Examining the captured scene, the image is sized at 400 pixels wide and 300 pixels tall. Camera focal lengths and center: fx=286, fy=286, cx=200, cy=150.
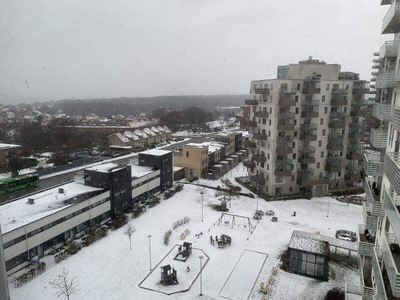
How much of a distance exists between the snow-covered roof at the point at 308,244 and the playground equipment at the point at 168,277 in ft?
17.9

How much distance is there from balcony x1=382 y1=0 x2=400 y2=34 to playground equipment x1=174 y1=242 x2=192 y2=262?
11766 mm

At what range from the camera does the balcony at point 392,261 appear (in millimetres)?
4611

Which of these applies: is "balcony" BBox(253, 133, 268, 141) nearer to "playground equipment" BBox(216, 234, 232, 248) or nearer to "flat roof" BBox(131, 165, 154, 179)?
"flat roof" BBox(131, 165, 154, 179)

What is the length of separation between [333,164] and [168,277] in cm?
1746

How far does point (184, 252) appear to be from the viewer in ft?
46.3

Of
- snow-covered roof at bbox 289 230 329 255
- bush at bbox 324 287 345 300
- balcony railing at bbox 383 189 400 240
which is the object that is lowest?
bush at bbox 324 287 345 300

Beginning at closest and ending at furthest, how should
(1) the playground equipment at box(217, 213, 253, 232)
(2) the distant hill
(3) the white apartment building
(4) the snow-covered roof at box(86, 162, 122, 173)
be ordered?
(3) the white apartment building, (1) the playground equipment at box(217, 213, 253, 232), (4) the snow-covered roof at box(86, 162, 122, 173), (2) the distant hill

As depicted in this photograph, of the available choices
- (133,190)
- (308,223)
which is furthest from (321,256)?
(133,190)

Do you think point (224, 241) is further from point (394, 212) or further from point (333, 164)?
point (333, 164)

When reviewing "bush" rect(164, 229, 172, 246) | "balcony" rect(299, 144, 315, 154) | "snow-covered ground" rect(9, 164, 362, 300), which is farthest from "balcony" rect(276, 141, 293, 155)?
"bush" rect(164, 229, 172, 246)

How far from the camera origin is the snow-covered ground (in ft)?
37.8

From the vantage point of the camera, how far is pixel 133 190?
20.1m

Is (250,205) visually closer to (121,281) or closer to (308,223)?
(308,223)

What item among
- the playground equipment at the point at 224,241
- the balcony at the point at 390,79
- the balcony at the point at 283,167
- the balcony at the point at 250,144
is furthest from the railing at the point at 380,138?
the balcony at the point at 250,144
